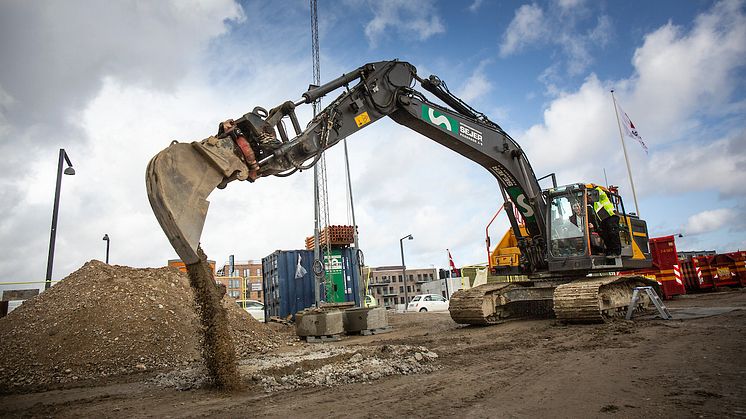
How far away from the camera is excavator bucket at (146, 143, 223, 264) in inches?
197

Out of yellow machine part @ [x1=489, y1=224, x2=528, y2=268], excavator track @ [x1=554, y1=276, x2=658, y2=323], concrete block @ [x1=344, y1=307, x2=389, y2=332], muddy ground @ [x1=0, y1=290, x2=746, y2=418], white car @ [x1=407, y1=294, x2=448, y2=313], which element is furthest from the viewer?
white car @ [x1=407, y1=294, x2=448, y2=313]

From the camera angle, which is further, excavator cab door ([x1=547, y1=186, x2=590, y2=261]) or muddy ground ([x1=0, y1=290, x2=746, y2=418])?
excavator cab door ([x1=547, y1=186, x2=590, y2=261])

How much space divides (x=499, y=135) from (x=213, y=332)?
7.81 metres

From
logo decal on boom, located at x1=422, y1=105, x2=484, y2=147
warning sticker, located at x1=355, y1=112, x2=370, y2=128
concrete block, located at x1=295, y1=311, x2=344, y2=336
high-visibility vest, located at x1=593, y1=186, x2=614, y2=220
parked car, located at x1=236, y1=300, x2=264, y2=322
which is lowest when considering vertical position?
concrete block, located at x1=295, y1=311, x2=344, y2=336

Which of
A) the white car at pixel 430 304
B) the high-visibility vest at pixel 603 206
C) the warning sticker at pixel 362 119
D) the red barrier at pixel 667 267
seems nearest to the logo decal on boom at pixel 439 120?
the warning sticker at pixel 362 119

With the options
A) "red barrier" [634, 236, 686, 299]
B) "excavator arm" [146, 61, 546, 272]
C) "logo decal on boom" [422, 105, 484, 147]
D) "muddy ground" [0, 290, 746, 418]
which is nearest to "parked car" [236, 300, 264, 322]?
"muddy ground" [0, 290, 746, 418]


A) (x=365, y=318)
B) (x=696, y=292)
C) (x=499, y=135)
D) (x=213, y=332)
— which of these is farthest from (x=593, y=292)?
(x=696, y=292)

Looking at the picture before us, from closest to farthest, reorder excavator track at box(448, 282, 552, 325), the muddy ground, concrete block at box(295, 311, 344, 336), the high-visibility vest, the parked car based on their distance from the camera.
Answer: the muddy ground
the high-visibility vest
excavator track at box(448, 282, 552, 325)
concrete block at box(295, 311, 344, 336)
the parked car

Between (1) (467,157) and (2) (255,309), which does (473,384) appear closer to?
(1) (467,157)

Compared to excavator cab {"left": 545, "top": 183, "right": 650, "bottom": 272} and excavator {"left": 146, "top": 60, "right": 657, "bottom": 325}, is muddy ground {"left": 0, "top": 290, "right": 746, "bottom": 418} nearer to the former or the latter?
excavator {"left": 146, "top": 60, "right": 657, "bottom": 325}

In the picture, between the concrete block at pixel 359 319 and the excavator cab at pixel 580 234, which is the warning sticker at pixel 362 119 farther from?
the concrete block at pixel 359 319

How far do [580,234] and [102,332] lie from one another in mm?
10012

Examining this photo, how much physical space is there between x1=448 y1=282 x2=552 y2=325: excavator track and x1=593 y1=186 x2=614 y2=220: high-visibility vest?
2.08m

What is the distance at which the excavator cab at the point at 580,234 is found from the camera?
1014cm
